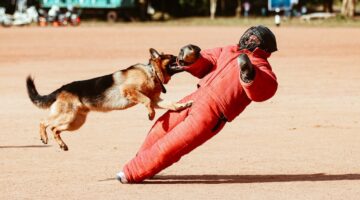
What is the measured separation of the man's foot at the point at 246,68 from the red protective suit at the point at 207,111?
20cm

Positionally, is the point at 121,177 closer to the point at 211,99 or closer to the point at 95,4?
the point at 211,99

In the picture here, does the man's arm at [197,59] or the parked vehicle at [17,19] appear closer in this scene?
the man's arm at [197,59]

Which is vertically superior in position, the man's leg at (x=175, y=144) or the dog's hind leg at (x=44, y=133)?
the man's leg at (x=175, y=144)

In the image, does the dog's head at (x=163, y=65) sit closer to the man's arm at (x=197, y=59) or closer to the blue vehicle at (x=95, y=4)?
the man's arm at (x=197, y=59)

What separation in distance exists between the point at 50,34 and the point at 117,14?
25535 millimetres

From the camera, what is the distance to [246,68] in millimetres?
9211

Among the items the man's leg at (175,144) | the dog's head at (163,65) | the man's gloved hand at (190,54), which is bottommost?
the man's leg at (175,144)

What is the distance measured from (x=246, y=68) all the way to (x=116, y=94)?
206 centimetres

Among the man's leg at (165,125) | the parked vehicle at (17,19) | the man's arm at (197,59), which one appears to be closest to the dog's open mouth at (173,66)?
the man's arm at (197,59)

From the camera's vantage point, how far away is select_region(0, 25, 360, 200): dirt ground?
9586 mm

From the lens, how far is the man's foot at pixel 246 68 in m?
9.20

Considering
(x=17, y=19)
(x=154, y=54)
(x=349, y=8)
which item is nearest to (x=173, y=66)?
(x=154, y=54)

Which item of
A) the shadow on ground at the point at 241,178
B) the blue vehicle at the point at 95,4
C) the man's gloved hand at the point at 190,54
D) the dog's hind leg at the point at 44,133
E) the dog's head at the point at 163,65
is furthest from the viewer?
the blue vehicle at the point at 95,4

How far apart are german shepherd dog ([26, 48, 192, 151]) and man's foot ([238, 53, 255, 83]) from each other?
2.92 feet
